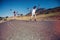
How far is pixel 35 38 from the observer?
212cm

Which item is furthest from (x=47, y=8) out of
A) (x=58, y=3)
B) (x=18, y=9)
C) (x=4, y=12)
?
(x=4, y=12)

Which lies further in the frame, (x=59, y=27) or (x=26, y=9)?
(x=26, y=9)

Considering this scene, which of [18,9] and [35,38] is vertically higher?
[18,9]

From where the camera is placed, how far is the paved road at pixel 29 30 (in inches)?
83.5

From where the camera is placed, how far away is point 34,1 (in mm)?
2275

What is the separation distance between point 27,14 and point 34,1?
0.80ft

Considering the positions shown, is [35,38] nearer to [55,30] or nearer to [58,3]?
[55,30]

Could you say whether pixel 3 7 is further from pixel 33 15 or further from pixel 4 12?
pixel 33 15

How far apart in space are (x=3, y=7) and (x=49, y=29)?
2.85ft

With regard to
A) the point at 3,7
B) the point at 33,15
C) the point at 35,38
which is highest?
the point at 3,7

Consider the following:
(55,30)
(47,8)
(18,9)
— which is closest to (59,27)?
(55,30)

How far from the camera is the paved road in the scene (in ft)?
6.96

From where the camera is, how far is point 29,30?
2.20 m

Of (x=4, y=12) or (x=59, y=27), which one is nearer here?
(x=59, y=27)
